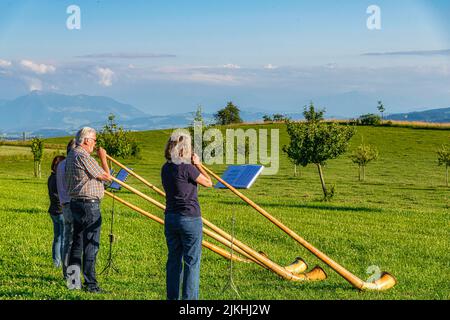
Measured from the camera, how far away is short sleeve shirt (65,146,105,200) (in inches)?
393

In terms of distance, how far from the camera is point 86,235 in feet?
33.4

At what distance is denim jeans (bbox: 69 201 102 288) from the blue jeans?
5.57 ft

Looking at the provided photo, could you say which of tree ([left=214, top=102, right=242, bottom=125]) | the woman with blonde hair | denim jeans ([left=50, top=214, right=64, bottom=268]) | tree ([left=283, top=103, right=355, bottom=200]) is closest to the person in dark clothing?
denim jeans ([left=50, top=214, right=64, bottom=268])

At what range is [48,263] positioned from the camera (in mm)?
13336

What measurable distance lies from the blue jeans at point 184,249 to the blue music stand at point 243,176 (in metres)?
1.68

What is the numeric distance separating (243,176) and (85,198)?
7.93ft

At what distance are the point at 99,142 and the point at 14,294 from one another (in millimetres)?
45136

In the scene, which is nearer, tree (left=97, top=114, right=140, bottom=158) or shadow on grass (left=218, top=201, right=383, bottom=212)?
shadow on grass (left=218, top=201, right=383, bottom=212)

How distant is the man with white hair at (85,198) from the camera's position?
10016 mm

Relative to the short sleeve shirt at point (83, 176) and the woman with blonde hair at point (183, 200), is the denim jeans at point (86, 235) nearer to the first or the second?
the short sleeve shirt at point (83, 176)

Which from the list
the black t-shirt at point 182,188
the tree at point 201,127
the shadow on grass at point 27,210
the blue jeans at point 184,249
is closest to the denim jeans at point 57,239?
the blue jeans at point 184,249

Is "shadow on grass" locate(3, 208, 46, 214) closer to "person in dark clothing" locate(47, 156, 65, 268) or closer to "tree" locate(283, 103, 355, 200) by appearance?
"person in dark clothing" locate(47, 156, 65, 268)

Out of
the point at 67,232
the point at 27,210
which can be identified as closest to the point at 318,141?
the point at 27,210

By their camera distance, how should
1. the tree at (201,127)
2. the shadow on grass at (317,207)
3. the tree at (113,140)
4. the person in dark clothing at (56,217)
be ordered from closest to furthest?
the person in dark clothing at (56,217) < the shadow on grass at (317,207) < the tree at (201,127) < the tree at (113,140)
